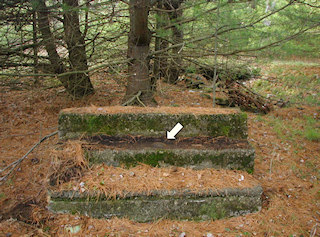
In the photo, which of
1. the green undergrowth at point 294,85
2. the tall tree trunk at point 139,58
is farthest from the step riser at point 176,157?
the green undergrowth at point 294,85

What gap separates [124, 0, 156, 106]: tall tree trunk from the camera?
14.2 ft

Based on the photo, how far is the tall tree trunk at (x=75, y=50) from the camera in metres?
4.94

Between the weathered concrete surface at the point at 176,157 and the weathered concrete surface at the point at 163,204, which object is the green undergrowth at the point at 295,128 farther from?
the weathered concrete surface at the point at 163,204

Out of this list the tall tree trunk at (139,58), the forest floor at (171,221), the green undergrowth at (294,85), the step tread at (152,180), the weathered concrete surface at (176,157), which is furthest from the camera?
the green undergrowth at (294,85)

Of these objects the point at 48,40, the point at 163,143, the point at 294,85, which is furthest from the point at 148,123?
the point at 294,85

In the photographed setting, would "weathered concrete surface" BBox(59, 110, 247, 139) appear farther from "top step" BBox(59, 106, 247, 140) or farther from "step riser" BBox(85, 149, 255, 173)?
"step riser" BBox(85, 149, 255, 173)

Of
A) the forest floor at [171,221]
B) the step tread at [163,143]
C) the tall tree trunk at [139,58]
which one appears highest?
the tall tree trunk at [139,58]

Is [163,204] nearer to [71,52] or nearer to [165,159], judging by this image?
[165,159]

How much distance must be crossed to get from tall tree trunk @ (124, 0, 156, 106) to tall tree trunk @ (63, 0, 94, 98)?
1003 millimetres

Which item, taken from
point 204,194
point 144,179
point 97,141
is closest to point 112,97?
point 97,141

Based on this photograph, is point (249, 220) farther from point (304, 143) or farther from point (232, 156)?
point (304, 143)

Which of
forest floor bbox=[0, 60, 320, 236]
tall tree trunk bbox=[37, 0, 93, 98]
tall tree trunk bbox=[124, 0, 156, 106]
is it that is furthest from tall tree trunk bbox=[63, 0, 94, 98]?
tall tree trunk bbox=[124, 0, 156, 106]

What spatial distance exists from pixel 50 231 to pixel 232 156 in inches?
92.0

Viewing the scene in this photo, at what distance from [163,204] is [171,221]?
23cm
